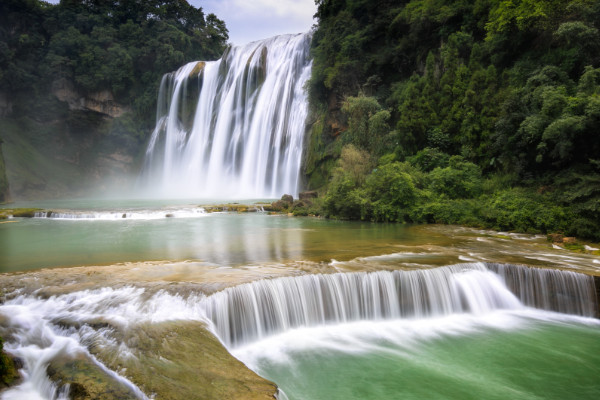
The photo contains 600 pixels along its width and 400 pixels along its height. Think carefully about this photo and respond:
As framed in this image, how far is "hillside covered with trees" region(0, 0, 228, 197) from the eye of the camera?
4434cm


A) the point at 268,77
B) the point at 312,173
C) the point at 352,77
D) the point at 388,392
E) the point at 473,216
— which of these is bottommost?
the point at 388,392

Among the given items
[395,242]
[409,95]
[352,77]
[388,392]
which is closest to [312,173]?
[352,77]

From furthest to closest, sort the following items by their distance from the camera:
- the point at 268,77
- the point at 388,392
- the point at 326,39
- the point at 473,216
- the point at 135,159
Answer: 1. the point at 135,159
2. the point at 268,77
3. the point at 326,39
4. the point at 473,216
5. the point at 388,392

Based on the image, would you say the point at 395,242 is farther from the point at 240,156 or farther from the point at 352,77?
the point at 240,156

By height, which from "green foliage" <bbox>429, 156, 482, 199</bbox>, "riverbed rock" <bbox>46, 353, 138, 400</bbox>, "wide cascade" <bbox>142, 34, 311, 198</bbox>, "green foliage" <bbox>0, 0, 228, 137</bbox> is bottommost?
"riverbed rock" <bbox>46, 353, 138, 400</bbox>

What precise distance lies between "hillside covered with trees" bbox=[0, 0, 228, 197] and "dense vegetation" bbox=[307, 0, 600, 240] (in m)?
33.9

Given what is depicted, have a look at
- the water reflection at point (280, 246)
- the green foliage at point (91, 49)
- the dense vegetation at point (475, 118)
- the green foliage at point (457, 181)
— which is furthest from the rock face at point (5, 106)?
the green foliage at point (457, 181)

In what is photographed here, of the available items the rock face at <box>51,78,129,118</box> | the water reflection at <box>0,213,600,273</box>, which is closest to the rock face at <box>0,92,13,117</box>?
the rock face at <box>51,78,129,118</box>

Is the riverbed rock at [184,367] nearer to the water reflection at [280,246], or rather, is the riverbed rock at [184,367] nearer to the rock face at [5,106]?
the water reflection at [280,246]

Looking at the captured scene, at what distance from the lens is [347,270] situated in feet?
23.6

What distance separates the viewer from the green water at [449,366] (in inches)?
182

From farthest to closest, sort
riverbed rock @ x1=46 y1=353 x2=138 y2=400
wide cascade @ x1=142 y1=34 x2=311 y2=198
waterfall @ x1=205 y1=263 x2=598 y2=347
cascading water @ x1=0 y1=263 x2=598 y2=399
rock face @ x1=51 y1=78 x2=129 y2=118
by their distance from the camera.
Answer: rock face @ x1=51 y1=78 x2=129 y2=118, wide cascade @ x1=142 y1=34 x2=311 y2=198, waterfall @ x1=205 y1=263 x2=598 y2=347, cascading water @ x1=0 y1=263 x2=598 y2=399, riverbed rock @ x1=46 y1=353 x2=138 y2=400

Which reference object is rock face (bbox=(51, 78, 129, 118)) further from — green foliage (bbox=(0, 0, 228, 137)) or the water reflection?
the water reflection

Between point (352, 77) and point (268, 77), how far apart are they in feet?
36.1
